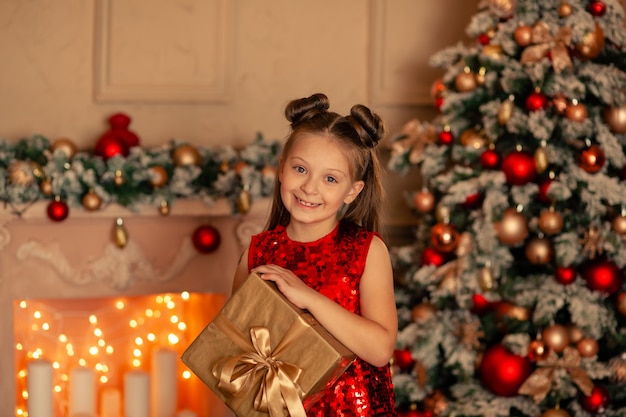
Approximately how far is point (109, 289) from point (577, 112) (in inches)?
74.4

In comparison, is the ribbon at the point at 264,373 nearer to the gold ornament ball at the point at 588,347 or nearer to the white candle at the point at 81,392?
the gold ornament ball at the point at 588,347

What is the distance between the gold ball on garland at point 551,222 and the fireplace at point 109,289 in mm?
1089

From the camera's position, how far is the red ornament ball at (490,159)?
124 inches

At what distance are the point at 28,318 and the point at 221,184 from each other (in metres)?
0.97

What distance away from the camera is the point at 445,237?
319cm

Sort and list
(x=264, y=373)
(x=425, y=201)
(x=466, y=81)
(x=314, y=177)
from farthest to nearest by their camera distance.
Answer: (x=425, y=201)
(x=466, y=81)
(x=314, y=177)
(x=264, y=373)

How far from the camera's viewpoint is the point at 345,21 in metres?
3.78

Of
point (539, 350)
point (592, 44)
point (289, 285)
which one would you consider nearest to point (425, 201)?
point (539, 350)

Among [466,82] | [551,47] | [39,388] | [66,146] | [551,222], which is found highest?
[551,47]

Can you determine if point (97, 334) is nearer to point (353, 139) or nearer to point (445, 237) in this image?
point (445, 237)

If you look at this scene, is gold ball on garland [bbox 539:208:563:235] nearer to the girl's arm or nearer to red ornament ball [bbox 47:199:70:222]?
A: the girl's arm

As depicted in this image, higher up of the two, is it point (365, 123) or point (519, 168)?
point (365, 123)

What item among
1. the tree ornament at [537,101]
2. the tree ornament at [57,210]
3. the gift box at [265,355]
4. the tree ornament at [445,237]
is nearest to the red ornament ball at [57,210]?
the tree ornament at [57,210]

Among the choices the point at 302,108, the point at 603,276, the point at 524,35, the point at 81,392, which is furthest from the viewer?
the point at 81,392
